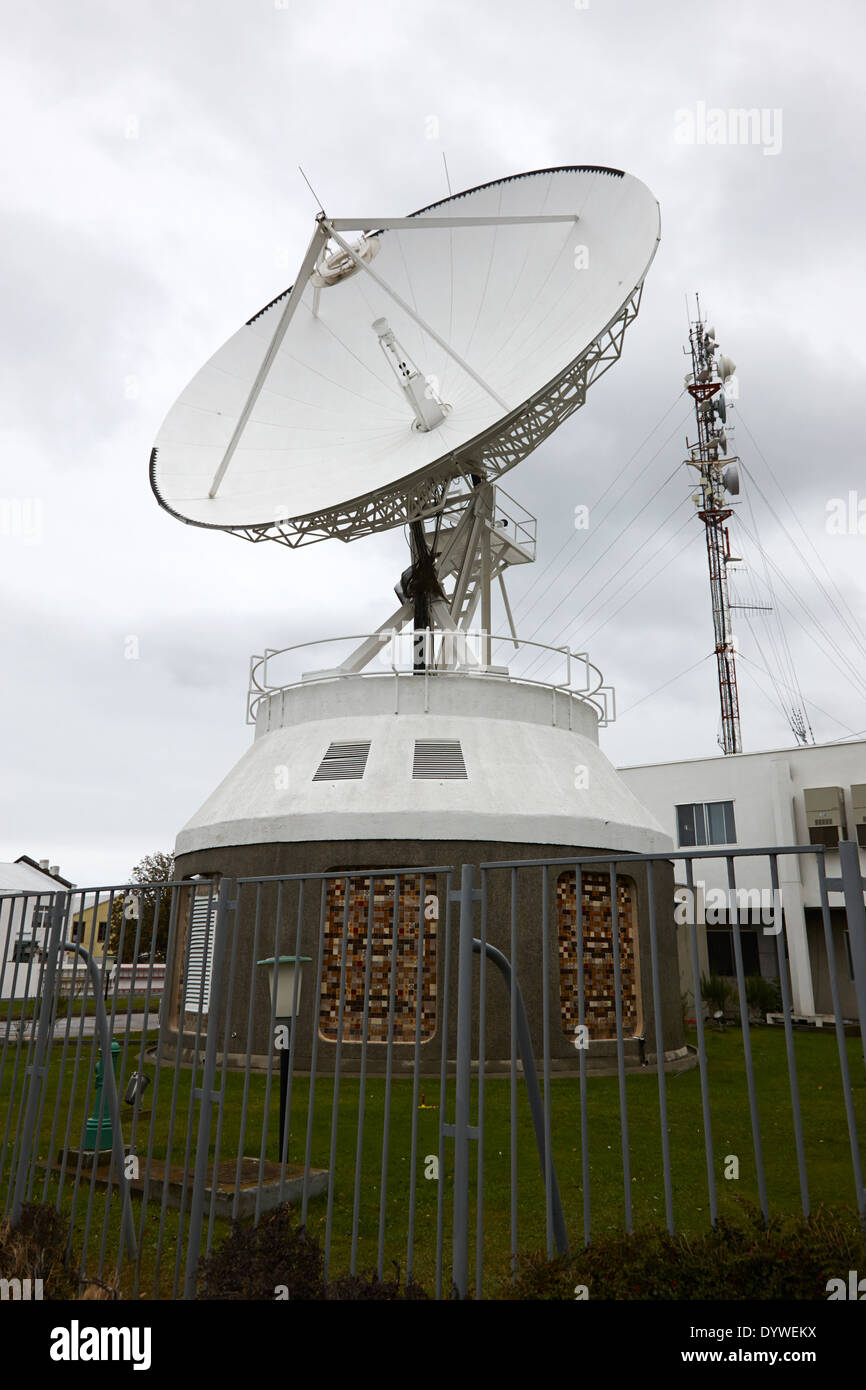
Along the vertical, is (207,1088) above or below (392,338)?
below

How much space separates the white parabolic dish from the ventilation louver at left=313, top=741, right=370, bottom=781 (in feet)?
15.2

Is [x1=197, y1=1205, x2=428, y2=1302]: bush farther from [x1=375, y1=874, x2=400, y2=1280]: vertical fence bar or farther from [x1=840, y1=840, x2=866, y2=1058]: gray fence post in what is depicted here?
[x1=840, y1=840, x2=866, y2=1058]: gray fence post

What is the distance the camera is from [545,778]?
19.0m

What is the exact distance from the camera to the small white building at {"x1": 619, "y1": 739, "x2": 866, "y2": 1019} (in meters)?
30.5

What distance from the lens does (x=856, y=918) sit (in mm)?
4488

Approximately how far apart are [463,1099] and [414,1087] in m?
0.34

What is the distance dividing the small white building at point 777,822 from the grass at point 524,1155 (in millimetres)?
13644

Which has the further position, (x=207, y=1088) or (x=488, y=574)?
(x=488, y=574)

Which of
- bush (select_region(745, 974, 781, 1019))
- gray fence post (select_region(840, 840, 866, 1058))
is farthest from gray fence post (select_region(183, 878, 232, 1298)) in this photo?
bush (select_region(745, 974, 781, 1019))

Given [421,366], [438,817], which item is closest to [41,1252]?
[438,817]

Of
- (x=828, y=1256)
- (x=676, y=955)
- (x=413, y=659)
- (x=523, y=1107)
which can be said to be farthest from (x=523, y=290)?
(x=828, y=1256)

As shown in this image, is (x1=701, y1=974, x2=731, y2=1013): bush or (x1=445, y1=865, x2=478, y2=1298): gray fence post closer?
(x1=445, y1=865, x2=478, y2=1298): gray fence post
